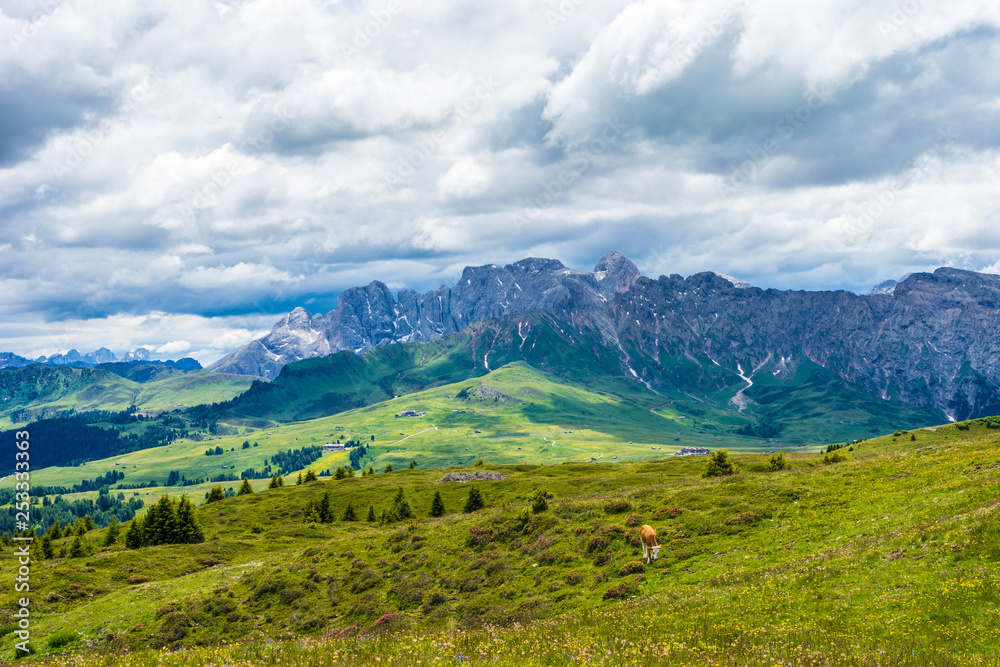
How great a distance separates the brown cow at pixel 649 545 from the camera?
35500mm

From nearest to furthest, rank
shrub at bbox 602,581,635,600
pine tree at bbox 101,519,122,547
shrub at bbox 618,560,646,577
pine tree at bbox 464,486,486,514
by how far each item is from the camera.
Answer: shrub at bbox 602,581,635,600, shrub at bbox 618,560,646,577, pine tree at bbox 101,519,122,547, pine tree at bbox 464,486,486,514

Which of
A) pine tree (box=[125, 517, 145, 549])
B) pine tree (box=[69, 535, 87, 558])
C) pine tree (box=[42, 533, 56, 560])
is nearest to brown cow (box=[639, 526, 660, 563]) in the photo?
pine tree (box=[125, 517, 145, 549])

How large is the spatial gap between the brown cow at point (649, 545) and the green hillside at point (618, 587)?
73cm

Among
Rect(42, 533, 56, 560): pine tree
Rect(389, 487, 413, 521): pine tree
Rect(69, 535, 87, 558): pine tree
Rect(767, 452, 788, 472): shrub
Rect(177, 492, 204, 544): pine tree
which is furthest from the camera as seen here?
Rect(389, 487, 413, 521): pine tree

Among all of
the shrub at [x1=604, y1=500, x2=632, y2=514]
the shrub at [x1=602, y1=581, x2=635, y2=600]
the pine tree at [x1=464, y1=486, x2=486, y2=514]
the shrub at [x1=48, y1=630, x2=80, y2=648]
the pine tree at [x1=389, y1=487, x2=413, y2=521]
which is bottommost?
the pine tree at [x1=389, y1=487, x2=413, y2=521]

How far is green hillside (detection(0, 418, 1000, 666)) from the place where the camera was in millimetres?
19516

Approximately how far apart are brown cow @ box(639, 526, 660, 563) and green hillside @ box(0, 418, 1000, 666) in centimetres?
73

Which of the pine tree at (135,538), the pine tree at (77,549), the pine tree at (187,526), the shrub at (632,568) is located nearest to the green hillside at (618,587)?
the shrub at (632,568)

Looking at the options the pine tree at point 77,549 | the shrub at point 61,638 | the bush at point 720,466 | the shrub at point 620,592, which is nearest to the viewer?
the shrub at point 620,592

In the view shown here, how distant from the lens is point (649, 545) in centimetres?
3597

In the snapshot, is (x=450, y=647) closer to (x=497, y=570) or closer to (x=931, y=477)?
(x=497, y=570)

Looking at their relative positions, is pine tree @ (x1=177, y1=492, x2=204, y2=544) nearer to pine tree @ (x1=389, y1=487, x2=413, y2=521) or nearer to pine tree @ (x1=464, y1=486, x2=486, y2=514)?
pine tree @ (x1=389, y1=487, x2=413, y2=521)

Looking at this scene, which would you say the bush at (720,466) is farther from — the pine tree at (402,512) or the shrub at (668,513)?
the pine tree at (402,512)

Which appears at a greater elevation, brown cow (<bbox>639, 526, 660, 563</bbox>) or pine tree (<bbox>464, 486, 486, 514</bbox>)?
brown cow (<bbox>639, 526, 660, 563</bbox>)
